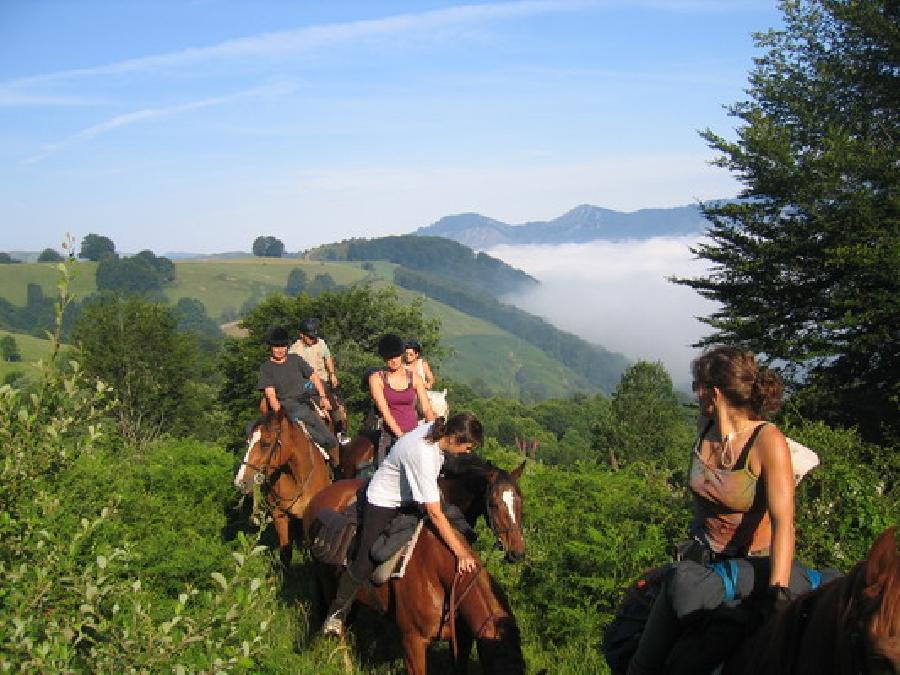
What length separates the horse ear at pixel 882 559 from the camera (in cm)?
283

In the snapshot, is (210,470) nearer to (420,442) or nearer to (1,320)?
(420,442)

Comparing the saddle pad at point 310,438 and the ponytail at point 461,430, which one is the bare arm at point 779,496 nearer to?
the ponytail at point 461,430

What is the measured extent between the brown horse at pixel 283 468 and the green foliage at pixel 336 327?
1450 inches

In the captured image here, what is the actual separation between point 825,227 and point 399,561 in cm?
2177

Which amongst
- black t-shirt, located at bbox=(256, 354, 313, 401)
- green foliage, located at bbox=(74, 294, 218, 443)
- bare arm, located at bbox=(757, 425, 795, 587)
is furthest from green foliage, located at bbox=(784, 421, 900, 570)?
green foliage, located at bbox=(74, 294, 218, 443)

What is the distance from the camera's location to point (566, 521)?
10.9 m

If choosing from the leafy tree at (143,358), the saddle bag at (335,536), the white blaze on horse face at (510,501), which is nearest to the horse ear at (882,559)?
the white blaze on horse face at (510,501)

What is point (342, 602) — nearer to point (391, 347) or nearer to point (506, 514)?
point (506, 514)

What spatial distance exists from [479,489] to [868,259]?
19028mm

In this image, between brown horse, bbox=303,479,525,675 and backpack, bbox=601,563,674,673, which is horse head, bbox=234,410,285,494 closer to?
brown horse, bbox=303,479,525,675

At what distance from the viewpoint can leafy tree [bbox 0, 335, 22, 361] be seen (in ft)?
315

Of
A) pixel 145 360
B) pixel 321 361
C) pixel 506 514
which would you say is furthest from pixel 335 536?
pixel 145 360

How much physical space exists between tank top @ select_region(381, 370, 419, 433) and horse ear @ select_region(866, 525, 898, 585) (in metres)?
7.72

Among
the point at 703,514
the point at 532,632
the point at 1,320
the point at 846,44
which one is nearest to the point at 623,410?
the point at 846,44
